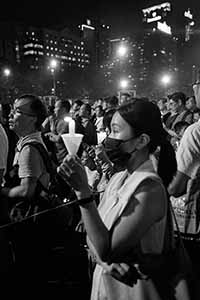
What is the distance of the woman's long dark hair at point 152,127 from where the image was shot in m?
2.19

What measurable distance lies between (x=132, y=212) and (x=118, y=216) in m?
0.09

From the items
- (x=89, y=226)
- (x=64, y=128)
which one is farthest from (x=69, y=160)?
(x=64, y=128)

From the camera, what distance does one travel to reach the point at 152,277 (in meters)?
2.07

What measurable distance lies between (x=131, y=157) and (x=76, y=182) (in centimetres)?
48

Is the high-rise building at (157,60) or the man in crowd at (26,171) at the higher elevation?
the high-rise building at (157,60)

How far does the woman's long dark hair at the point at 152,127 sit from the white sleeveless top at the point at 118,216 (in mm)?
178

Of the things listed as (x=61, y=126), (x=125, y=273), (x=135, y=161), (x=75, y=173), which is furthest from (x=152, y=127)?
(x=61, y=126)

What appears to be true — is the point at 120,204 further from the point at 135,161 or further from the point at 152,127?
the point at 152,127

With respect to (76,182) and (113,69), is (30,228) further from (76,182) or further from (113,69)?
(113,69)

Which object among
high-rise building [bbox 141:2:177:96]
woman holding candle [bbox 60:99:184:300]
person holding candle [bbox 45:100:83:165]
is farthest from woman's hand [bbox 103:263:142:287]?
high-rise building [bbox 141:2:177:96]

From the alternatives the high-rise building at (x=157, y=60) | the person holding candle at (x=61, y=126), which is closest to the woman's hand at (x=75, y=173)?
the person holding candle at (x=61, y=126)

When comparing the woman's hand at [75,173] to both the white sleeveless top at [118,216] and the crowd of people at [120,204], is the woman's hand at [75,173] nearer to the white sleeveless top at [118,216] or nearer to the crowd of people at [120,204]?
the crowd of people at [120,204]

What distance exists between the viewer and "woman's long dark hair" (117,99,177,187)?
86.1 inches

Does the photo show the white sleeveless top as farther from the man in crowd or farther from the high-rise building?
the high-rise building
